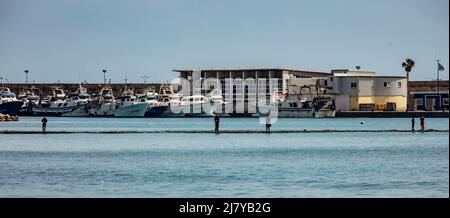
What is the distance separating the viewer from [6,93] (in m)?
152

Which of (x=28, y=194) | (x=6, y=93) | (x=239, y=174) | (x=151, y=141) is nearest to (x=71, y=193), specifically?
(x=28, y=194)

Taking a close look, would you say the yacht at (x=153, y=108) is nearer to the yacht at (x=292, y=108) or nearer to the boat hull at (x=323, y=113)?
the yacht at (x=292, y=108)

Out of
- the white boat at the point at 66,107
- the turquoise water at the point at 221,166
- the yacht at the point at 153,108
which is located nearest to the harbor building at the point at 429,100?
the yacht at the point at 153,108

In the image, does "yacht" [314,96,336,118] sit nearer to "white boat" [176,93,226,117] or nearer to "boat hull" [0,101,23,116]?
"white boat" [176,93,226,117]

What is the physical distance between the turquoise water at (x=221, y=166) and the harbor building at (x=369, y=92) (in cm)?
6543

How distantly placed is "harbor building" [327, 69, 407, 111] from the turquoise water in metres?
65.4

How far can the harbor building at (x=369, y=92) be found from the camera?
133m

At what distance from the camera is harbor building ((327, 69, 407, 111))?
13338 cm

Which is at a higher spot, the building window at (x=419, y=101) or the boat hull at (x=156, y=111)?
the building window at (x=419, y=101)

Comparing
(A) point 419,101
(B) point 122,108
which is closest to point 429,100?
(A) point 419,101

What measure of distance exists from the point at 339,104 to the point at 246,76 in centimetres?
1506

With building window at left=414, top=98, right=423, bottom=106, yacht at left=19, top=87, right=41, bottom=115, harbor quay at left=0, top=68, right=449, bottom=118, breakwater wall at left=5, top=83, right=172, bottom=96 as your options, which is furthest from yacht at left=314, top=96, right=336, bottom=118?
breakwater wall at left=5, top=83, right=172, bottom=96

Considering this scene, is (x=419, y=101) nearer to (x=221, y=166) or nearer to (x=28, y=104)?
(x=28, y=104)
